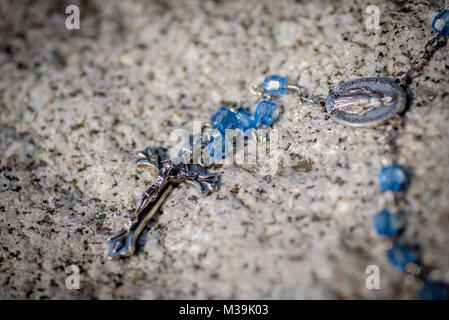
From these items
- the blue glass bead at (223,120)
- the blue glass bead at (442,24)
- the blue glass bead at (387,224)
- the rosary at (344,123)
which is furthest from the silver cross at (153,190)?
the blue glass bead at (442,24)

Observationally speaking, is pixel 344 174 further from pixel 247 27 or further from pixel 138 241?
pixel 247 27

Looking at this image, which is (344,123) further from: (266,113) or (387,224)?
(387,224)

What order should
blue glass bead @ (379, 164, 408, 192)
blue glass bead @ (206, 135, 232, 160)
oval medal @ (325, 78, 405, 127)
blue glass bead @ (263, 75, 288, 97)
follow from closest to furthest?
blue glass bead @ (379, 164, 408, 192) < oval medal @ (325, 78, 405, 127) < blue glass bead @ (206, 135, 232, 160) < blue glass bead @ (263, 75, 288, 97)

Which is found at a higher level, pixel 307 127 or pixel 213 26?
pixel 213 26

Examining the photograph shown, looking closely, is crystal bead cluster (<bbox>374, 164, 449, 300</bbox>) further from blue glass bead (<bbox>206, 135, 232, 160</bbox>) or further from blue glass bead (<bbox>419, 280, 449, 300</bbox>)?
blue glass bead (<bbox>206, 135, 232, 160</bbox>)

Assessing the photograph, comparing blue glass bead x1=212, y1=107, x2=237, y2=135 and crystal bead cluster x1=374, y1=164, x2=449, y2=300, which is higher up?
blue glass bead x1=212, y1=107, x2=237, y2=135

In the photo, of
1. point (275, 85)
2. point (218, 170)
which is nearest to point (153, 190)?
point (218, 170)

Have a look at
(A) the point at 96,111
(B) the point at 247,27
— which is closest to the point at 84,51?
(A) the point at 96,111

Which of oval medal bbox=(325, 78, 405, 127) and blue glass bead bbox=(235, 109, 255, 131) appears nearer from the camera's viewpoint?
oval medal bbox=(325, 78, 405, 127)

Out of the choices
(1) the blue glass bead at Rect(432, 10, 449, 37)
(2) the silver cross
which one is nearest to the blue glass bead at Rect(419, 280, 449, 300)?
(2) the silver cross
